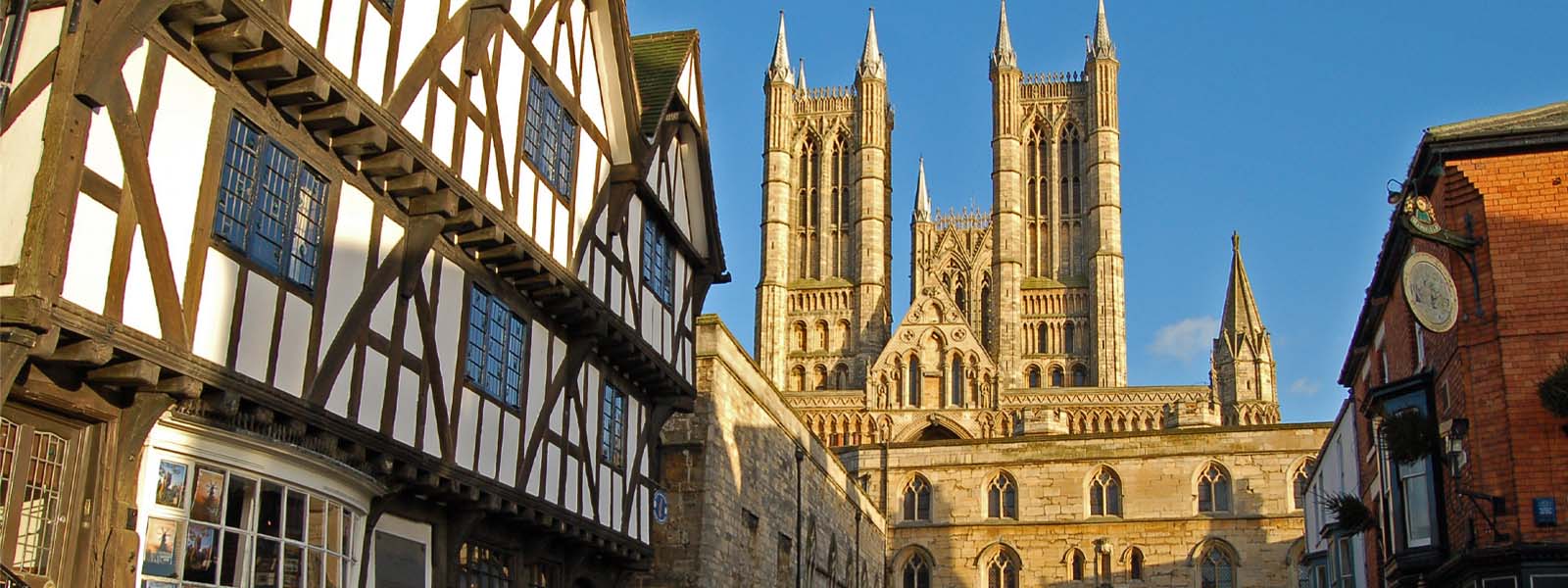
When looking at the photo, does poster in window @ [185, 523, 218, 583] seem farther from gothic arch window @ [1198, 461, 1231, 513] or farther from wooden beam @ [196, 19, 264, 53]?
gothic arch window @ [1198, 461, 1231, 513]

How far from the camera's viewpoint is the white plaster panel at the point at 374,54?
1155cm

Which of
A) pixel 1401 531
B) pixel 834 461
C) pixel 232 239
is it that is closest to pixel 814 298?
Answer: pixel 834 461

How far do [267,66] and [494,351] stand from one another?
477 centimetres

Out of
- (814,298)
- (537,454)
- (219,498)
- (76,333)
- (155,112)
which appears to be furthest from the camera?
(814,298)

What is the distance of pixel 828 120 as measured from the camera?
99188 millimetres

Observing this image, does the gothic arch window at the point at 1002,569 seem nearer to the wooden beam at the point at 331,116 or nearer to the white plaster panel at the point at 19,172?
the wooden beam at the point at 331,116

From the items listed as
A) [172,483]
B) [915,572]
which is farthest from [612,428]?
[915,572]

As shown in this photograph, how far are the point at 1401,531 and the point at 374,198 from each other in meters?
12.1

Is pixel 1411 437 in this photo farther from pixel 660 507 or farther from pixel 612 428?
pixel 660 507

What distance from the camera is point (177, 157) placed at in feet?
31.1

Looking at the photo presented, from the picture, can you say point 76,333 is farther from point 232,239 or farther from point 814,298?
point 814,298

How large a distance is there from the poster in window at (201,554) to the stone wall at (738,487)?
10827 millimetres

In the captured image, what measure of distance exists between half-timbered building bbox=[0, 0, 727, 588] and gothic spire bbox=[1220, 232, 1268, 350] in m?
66.8

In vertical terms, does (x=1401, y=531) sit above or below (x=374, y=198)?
Result: below
